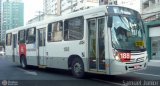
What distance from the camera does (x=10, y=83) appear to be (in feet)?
41.5

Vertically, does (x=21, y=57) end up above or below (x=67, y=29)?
below

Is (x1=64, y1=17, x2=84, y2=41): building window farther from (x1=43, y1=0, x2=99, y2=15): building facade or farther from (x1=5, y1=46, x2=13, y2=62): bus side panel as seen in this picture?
(x1=43, y1=0, x2=99, y2=15): building facade

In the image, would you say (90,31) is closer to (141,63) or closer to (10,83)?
(141,63)

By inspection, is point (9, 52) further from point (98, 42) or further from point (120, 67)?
point (120, 67)

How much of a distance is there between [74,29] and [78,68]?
1.86 m

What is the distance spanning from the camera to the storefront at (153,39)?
3581 centimetres

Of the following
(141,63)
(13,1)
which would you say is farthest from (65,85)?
(13,1)

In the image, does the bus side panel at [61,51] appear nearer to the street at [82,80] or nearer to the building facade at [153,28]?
the street at [82,80]

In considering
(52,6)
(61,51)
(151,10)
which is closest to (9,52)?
(61,51)

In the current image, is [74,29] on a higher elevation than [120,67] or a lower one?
higher

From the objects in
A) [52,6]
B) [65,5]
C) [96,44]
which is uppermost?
[52,6]

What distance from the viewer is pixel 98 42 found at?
13172 millimetres

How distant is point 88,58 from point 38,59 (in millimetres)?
5549

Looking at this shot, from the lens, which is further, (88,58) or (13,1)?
(13,1)
